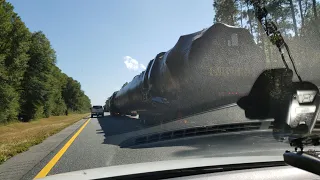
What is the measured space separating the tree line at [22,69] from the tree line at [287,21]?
27.6 meters

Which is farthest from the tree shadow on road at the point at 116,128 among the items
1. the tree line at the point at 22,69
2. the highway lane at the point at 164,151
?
the tree line at the point at 22,69

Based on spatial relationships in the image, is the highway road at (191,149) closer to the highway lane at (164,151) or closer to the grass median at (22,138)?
the highway lane at (164,151)

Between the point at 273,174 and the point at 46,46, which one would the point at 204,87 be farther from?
the point at 46,46

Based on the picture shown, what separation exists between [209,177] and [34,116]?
53969 mm

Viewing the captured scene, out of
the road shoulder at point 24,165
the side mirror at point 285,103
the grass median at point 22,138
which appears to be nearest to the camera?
the road shoulder at point 24,165

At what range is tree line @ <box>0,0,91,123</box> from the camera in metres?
38.4

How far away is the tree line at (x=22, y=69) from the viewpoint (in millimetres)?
38403

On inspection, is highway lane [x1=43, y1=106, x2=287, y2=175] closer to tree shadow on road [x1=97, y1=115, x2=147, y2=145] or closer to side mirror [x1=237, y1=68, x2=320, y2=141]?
side mirror [x1=237, y1=68, x2=320, y2=141]

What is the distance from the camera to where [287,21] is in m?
18.0

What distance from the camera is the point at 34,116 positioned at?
52719mm

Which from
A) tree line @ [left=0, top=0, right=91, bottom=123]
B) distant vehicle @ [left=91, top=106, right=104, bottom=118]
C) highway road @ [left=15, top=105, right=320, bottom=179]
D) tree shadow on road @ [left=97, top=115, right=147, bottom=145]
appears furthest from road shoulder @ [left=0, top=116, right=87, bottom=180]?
distant vehicle @ [left=91, top=106, right=104, bottom=118]

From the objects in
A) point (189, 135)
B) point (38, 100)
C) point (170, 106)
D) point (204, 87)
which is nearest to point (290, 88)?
point (204, 87)

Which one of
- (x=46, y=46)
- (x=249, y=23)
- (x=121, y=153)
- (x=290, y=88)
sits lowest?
(x=121, y=153)

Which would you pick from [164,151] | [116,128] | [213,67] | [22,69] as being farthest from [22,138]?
[22,69]
